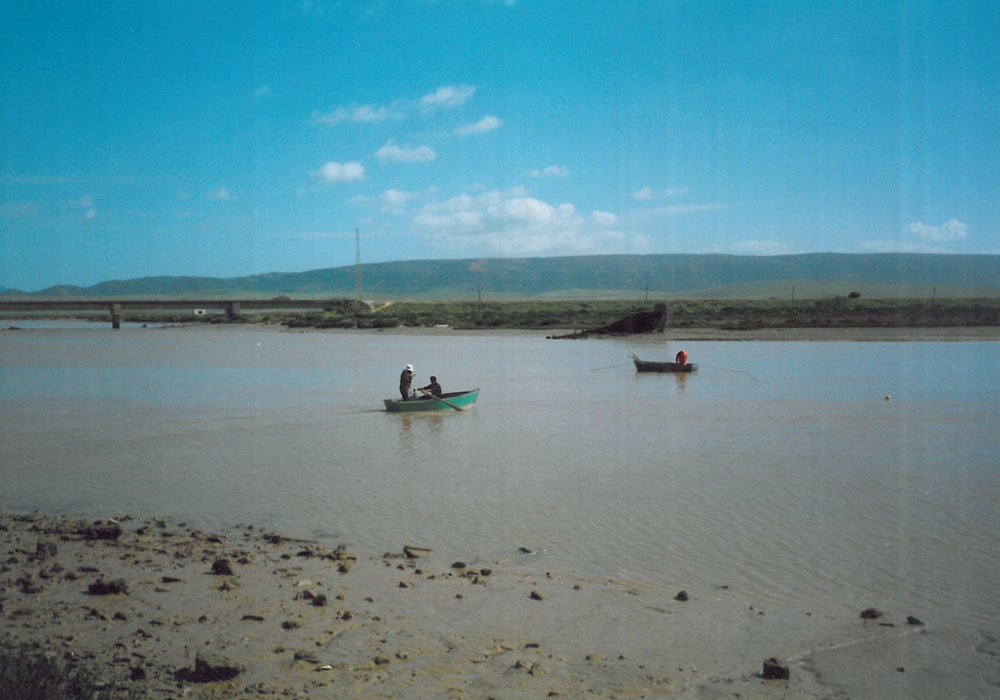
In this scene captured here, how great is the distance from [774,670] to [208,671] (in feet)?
12.3

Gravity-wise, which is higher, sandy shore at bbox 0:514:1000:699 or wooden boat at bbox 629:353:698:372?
wooden boat at bbox 629:353:698:372

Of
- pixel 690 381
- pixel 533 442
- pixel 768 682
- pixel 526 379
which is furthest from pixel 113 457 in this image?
pixel 690 381

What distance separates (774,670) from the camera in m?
5.88

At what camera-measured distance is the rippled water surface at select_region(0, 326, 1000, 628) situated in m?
8.99

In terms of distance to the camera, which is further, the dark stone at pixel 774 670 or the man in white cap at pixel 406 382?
the man in white cap at pixel 406 382

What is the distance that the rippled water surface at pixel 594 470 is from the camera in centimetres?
899

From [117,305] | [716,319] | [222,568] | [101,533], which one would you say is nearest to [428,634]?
[222,568]

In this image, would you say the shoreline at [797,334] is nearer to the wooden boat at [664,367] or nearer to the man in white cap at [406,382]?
the wooden boat at [664,367]

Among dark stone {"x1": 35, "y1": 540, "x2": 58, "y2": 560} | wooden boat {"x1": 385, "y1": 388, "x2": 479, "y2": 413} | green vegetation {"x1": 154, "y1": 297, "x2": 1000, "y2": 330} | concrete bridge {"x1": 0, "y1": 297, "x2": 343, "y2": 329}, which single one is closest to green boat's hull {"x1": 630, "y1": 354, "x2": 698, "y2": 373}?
wooden boat {"x1": 385, "y1": 388, "x2": 479, "y2": 413}

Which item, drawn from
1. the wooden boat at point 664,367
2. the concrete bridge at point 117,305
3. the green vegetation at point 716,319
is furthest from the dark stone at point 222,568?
the concrete bridge at point 117,305

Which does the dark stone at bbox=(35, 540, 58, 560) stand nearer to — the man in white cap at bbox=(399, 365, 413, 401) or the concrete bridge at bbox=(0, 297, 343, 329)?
the man in white cap at bbox=(399, 365, 413, 401)

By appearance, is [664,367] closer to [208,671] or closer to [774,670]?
[774,670]

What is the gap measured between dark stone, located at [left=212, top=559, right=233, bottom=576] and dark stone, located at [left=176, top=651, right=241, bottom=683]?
7.26 feet

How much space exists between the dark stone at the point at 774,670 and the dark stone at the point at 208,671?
3557mm
